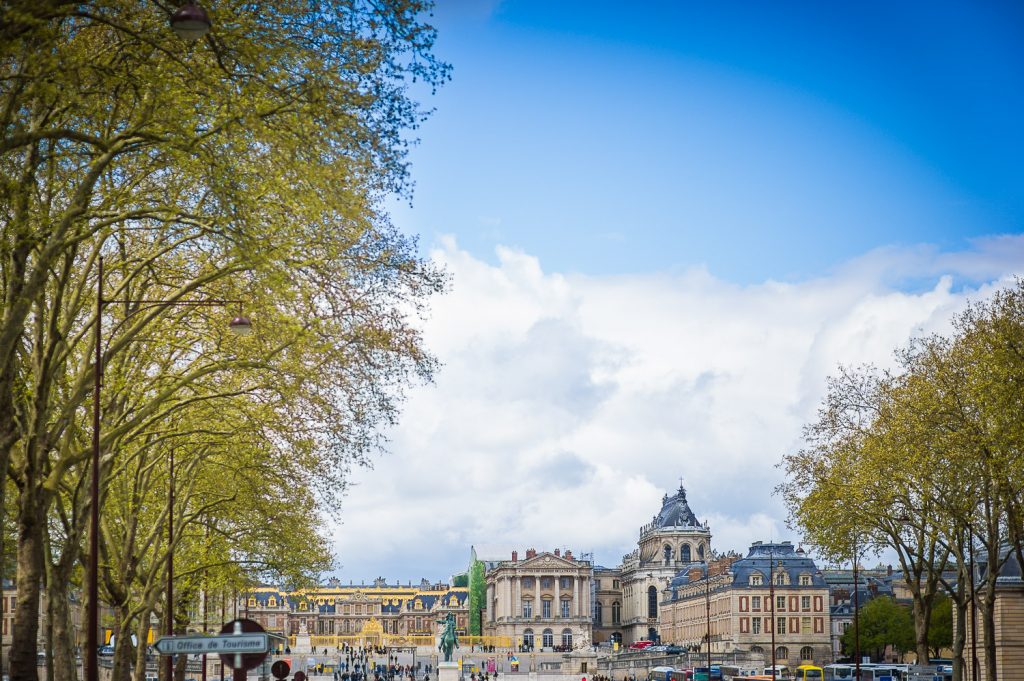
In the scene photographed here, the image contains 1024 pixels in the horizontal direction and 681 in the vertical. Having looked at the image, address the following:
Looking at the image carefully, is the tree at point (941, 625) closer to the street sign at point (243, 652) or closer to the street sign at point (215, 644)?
the street sign at point (243, 652)

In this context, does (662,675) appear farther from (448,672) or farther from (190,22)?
(190,22)

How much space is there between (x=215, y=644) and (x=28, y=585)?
1175cm

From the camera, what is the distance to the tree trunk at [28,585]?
90.8ft

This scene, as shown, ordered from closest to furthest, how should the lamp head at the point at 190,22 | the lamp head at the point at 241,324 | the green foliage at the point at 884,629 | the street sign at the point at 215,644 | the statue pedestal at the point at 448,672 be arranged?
the street sign at the point at 215,644, the lamp head at the point at 190,22, the lamp head at the point at 241,324, the statue pedestal at the point at 448,672, the green foliage at the point at 884,629

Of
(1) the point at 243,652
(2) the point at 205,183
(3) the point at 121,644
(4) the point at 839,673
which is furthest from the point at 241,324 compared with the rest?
(4) the point at 839,673

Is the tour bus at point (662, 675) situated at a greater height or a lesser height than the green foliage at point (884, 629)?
lesser

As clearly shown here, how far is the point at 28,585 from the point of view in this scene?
2848 centimetres

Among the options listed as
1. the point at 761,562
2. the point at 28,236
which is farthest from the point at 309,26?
the point at 761,562

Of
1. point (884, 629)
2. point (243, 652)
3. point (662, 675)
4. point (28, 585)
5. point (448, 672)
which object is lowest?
point (662, 675)

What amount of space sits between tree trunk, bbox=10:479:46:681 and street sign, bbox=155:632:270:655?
10.0 meters

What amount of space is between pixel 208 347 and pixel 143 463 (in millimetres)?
7405

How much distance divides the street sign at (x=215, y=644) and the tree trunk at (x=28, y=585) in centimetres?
1003

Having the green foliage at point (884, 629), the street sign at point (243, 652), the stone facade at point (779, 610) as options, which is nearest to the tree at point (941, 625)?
the green foliage at point (884, 629)

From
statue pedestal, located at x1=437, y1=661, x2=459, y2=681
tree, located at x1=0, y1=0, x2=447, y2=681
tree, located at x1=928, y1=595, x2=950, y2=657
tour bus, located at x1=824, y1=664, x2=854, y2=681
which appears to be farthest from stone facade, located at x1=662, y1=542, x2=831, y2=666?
tree, located at x1=0, y1=0, x2=447, y2=681
